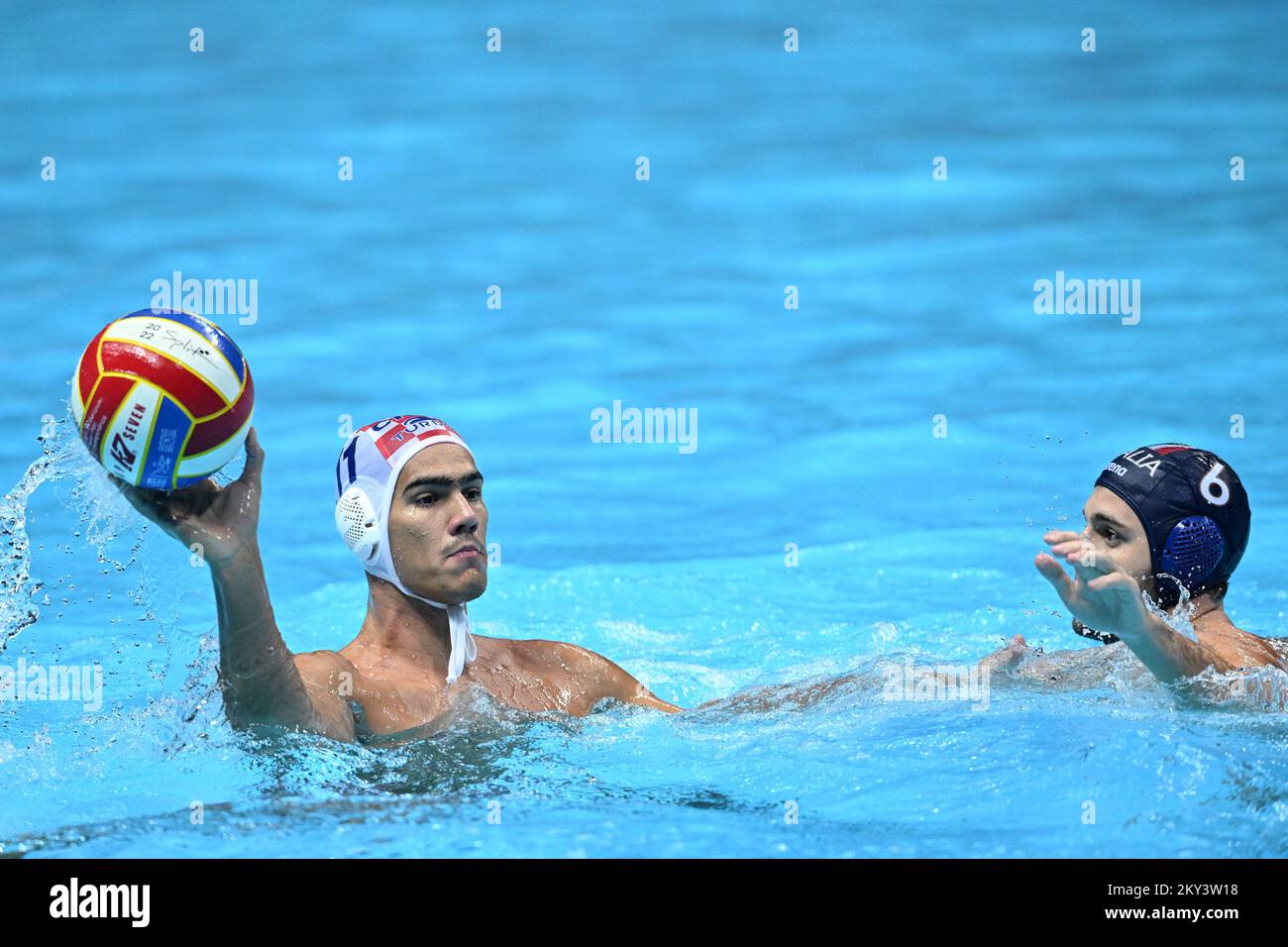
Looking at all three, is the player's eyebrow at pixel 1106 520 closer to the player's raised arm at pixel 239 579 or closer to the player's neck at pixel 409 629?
the player's neck at pixel 409 629

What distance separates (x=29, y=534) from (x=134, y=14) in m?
8.15

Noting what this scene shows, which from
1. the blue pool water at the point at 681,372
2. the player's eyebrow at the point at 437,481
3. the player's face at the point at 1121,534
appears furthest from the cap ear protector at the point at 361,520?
the player's face at the point at 1121,534

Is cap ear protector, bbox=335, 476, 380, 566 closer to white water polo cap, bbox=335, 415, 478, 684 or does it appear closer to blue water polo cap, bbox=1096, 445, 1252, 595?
white water polo cap, bbox=335, 415, 478, 684

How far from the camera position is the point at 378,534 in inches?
201

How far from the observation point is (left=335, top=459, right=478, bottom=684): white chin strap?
5118 millimetres

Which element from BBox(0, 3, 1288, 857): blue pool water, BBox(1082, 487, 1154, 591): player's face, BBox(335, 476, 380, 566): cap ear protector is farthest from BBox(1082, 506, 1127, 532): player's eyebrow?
BBox(335, 476, 380, 566): cap ear protector

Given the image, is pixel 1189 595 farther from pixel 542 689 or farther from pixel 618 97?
pixel 618 97

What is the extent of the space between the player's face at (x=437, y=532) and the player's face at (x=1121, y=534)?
2108 millimetres

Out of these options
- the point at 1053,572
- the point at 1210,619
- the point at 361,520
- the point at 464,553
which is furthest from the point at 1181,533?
the point at 361,520

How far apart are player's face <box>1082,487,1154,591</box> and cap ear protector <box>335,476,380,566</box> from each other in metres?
2.44

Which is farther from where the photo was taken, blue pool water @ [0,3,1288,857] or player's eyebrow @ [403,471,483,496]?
player's eyebrow @ [403,471,483,496]

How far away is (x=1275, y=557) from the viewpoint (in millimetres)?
8133

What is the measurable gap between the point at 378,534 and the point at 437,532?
21cm
